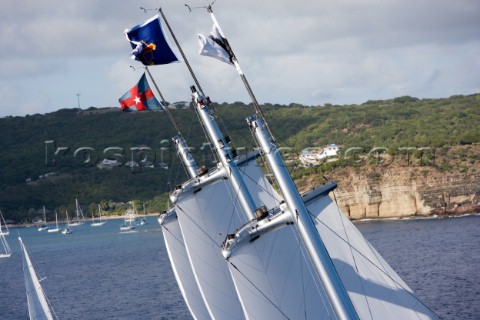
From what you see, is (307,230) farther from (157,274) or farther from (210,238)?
(157,274)

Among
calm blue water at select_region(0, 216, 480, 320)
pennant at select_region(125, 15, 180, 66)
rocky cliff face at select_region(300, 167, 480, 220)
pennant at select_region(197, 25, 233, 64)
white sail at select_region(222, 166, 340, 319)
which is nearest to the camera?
pennant at select_region(197, 25, 233, 64)

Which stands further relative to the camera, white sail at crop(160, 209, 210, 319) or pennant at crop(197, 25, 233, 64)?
white sail at crop(160, 209, 210, 319)

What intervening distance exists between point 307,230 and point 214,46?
6578mm

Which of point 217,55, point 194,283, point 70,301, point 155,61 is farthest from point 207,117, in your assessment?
point 70,301

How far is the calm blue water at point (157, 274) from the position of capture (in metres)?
75.2

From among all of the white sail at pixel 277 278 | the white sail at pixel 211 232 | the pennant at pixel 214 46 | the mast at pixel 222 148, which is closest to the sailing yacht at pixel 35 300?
the white sail at pixel 211 232

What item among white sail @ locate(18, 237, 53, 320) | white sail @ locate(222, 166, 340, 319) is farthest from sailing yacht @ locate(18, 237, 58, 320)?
white sail @ locate(222, 166, 340, 319)

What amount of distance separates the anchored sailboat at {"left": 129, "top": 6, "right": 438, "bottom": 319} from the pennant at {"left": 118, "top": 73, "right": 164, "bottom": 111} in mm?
3676

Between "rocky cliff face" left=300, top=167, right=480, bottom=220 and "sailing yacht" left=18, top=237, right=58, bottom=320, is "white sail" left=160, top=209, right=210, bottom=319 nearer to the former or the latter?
"sailing yacht" left=18, top=237, right=58, bottom=320

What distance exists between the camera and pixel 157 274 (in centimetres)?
10500

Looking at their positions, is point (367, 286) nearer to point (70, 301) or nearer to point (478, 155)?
point (70, 301)

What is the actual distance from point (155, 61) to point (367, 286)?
1102 centimetres

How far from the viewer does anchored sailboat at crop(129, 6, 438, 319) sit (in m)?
27.2

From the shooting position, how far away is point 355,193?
16562 centimetres
